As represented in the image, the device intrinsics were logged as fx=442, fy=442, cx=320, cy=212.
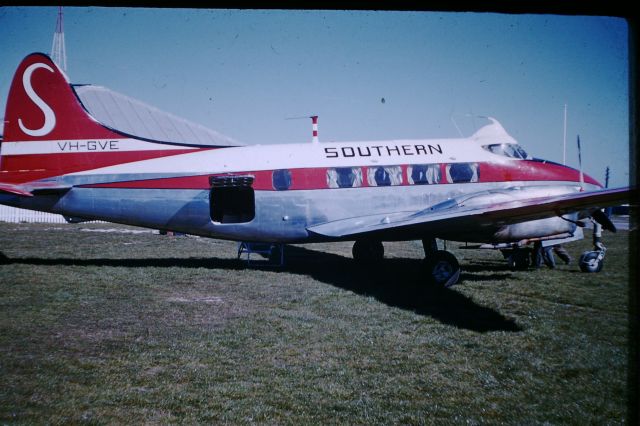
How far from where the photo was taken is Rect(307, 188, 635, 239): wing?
24.5 feet

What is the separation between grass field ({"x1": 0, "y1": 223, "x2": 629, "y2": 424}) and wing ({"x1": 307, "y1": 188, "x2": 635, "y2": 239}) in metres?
1.32

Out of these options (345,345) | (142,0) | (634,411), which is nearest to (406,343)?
(345,345)

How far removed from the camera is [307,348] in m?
5.87

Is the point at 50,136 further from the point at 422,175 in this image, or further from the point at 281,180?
the point at 422,175

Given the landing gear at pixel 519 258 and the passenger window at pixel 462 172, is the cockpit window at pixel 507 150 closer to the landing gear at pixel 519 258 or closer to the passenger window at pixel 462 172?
the passenger window at pixel 462 172

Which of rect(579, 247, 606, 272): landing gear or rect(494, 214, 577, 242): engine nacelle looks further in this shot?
rect(579, 247, 606, 272): landing gear

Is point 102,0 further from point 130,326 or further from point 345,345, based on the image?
point 345,345

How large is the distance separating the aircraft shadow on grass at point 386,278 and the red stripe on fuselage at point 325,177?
2383 mm

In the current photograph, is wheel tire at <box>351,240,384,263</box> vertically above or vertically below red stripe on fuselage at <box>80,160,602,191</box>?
below

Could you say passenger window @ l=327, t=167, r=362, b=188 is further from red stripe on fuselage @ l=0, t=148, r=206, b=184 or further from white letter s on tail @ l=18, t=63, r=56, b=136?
white letter s on tail @ l=18, t=63, r=56, b=136

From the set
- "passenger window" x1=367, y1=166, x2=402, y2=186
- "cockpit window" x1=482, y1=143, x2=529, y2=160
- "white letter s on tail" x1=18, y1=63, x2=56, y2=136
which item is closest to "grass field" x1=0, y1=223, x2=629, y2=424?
"passenger window" x1=367, y1=166, x2=402, y2=186

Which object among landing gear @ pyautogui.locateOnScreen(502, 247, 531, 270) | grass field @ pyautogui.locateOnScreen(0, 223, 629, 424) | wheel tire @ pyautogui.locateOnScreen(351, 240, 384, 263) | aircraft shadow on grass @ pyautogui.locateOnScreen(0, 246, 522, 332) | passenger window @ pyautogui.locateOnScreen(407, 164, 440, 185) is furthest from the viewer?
wheel tire @ pyautogui.locateOnScreen(351, 240, 384, 263)

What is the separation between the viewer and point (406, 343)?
613 centimetres

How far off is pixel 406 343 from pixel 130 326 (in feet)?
13.6
